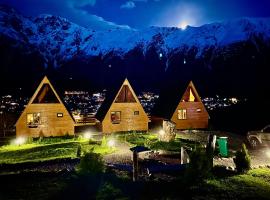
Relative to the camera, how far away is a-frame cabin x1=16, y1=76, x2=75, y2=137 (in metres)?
32.1

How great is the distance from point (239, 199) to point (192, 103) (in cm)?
2752

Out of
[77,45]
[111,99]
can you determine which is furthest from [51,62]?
[111,99]

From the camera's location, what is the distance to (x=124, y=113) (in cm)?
3594

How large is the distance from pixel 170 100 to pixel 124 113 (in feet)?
24.3

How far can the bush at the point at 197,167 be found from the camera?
13.5 metres

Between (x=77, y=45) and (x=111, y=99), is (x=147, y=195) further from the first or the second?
(x=77, y=45)

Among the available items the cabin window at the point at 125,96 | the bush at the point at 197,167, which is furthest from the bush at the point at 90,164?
the cabin window at the point at 125,96

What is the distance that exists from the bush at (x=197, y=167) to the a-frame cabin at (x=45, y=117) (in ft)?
69.9

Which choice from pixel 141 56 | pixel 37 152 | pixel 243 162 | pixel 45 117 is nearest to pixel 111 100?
pixel 45 117

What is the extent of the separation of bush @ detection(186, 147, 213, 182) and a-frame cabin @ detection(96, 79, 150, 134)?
21646 millimetres

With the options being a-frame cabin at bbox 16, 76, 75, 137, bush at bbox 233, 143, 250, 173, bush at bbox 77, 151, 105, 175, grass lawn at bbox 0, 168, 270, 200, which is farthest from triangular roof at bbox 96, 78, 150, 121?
bush at bbox 77, 151, 105, 175

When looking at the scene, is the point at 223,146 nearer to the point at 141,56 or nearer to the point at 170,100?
the point at 170,100

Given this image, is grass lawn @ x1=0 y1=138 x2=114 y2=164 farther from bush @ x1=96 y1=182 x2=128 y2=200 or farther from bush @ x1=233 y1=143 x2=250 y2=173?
bush @ x1=233 y1=143 x2=250 y2=173

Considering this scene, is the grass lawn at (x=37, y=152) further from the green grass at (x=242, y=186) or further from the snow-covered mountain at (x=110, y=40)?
the snow-covered mountain at (x=110, y=40)
